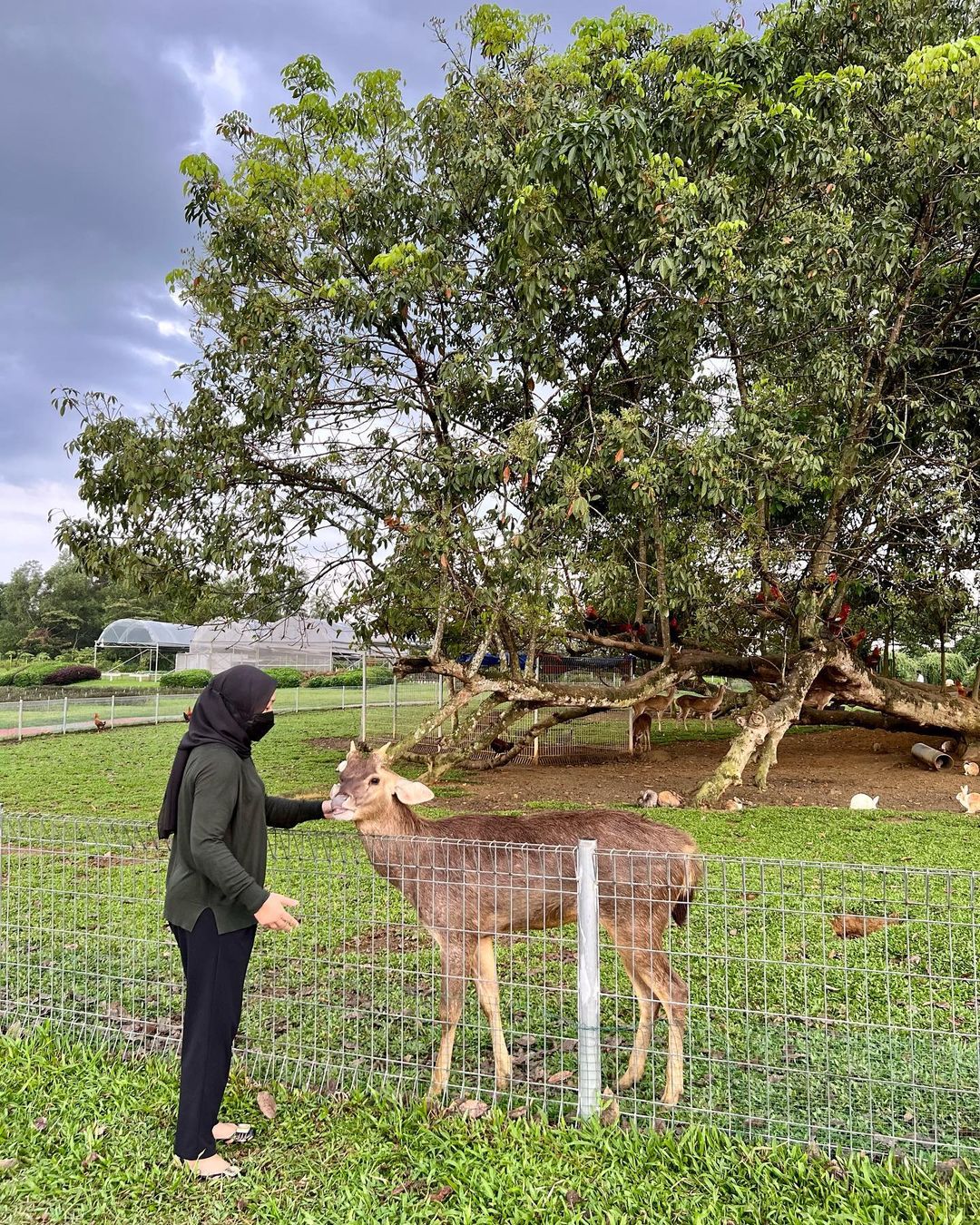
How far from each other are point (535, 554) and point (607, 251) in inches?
141

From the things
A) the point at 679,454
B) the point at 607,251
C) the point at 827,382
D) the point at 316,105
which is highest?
the point at 316,105

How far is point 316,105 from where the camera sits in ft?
36.7

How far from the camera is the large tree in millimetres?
9453

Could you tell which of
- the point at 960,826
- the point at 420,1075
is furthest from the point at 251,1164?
the point at 960,826

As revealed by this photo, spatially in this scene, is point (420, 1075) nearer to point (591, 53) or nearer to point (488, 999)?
point (488, 999)

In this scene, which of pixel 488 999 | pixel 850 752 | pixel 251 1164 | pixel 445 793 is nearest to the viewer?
pixel 251 1164

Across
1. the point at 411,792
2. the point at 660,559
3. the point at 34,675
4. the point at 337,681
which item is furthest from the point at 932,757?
the point at 34,675

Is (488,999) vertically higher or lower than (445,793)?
higher

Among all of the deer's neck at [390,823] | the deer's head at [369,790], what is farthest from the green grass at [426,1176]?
the deer's head at [369,790]

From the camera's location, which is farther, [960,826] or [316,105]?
[316,105]

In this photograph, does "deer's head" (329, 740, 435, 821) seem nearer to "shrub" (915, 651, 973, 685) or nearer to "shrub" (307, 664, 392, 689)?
"shrub" (915, 651, 973, 685)

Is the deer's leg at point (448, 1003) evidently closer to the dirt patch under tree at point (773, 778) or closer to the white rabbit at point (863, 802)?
the dirt patch under tree at point (773, 778)

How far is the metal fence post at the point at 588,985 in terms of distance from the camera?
3.55 m

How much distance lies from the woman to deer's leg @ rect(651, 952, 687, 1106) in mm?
1577
